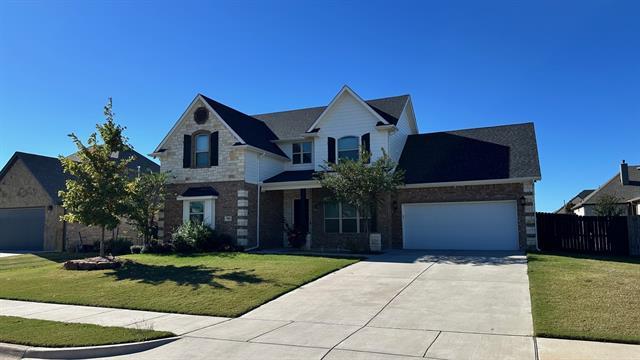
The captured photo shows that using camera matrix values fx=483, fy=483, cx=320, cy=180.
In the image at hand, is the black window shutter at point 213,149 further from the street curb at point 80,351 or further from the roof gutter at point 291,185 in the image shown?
the street curb at point 80,351

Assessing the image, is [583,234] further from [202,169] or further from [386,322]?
[202,169]

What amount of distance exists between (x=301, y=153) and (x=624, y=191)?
26229 mm

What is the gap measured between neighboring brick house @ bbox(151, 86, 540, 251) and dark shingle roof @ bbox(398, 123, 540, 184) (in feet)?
0.16

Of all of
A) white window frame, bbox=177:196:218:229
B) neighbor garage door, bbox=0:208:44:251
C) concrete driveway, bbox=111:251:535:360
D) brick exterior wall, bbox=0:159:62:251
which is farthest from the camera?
neighbor garage door, bbox=0:208:44:251

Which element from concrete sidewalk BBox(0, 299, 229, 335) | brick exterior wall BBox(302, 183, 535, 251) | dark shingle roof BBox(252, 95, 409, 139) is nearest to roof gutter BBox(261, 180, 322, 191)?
brick exterior wall BBox(302, 183, 535, 251)

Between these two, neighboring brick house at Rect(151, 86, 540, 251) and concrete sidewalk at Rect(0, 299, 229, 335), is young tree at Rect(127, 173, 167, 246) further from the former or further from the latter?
concrete sidewalk at Rect(0, 299, 229, 335)

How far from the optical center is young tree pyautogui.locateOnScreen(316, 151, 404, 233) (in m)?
19.8

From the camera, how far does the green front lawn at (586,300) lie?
304 inches

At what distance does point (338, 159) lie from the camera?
23.5m

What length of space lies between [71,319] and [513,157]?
61.4ft

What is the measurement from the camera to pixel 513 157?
21.9 m

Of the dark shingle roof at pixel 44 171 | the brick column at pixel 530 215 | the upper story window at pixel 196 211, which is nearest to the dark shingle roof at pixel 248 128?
the upper story window at pixel 196 211

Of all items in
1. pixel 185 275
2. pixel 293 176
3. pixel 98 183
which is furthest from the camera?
pixel 293 176

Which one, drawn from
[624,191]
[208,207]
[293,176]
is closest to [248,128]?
[293,176]
